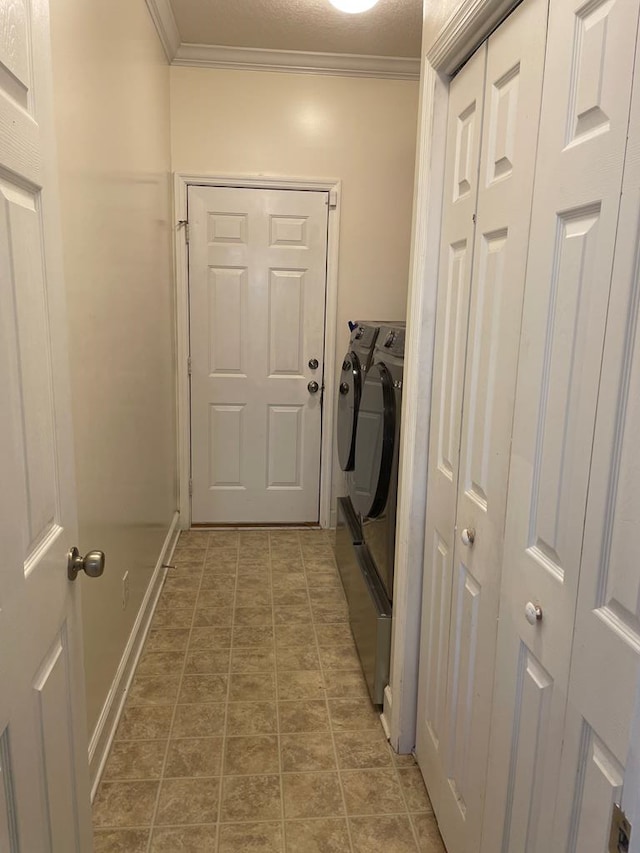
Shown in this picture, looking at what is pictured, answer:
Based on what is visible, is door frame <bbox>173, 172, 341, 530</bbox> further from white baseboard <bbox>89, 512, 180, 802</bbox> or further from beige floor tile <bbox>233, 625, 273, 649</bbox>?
beige floor tile <bbox>233, 625, 273, 649</bbox>

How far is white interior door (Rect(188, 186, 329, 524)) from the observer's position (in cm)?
351

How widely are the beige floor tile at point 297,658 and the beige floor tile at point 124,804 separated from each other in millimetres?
704

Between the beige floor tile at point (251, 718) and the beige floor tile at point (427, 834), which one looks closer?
the beige floor tile at point (427, 834)

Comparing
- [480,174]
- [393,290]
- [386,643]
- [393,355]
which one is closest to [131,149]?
[393,355]

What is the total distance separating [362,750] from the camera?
194 centimetres

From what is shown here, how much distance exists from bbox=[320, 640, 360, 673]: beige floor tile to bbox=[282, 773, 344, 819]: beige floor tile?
56 centimetres

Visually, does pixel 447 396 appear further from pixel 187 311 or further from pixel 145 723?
pixel 187 311

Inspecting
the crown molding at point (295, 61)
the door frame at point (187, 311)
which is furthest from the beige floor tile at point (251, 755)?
the crown molding at point (295, 61)

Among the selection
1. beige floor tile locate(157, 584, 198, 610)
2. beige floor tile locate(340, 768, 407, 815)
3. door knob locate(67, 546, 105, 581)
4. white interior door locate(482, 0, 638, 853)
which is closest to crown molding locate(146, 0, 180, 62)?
white interior door locate(482, 0, 638, 853)

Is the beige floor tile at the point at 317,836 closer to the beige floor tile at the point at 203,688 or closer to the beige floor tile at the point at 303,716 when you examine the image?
the beige floor tile at the point at 303,716

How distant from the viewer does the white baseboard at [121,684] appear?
5.84 ft

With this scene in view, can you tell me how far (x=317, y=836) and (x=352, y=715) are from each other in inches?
19.6

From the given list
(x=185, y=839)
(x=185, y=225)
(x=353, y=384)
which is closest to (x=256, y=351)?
(x=185, y=225)

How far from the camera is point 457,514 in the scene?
150cm
